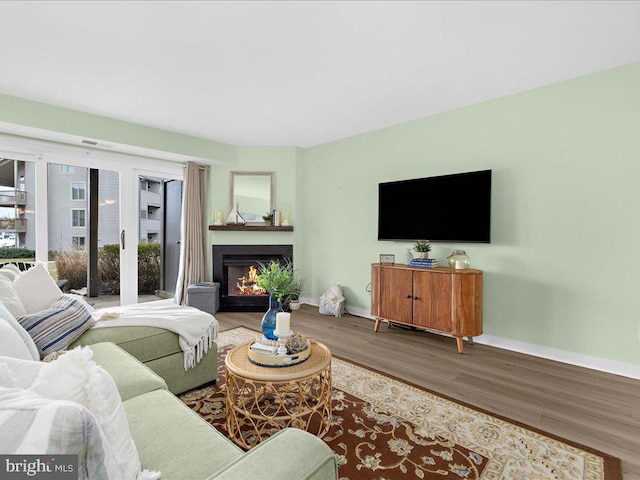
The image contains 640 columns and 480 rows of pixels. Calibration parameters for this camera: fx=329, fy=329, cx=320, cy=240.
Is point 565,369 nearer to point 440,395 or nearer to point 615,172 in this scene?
point 440,395

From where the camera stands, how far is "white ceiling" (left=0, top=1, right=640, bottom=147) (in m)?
2.02

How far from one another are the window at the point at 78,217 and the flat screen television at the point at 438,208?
368 centimetres

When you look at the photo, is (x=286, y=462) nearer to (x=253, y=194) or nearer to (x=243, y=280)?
(x=243, y=280)

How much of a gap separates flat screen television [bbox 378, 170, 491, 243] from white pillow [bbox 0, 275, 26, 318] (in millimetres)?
3288

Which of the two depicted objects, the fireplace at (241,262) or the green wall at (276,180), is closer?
the fireplace at (241,262)

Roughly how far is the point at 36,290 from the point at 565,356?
4080 mm

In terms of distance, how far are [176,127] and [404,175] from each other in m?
2.91

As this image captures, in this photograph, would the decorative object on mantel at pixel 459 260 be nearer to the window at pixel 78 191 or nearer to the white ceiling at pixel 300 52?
the white ceiling at pixel 300 52

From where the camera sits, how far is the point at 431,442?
5.81 ft

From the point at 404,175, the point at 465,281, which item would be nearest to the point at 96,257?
the point at 404,175

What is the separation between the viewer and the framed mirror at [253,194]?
498 centimetres

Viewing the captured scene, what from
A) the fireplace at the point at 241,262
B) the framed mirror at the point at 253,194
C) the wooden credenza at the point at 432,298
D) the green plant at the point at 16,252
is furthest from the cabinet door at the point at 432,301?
the green plant at the point at 16,252

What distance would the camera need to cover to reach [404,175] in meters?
3.97

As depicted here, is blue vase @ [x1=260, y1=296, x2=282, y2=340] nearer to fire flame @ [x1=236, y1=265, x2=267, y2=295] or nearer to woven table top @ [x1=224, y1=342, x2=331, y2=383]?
woven table top @ [x1=224, y1=342, x2=331, y2=383]
